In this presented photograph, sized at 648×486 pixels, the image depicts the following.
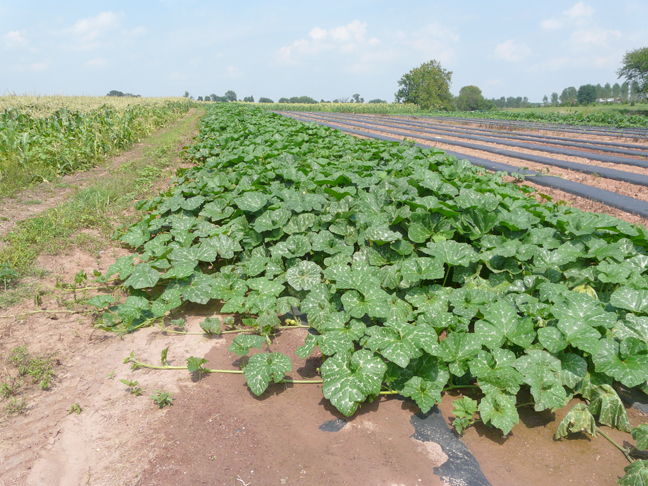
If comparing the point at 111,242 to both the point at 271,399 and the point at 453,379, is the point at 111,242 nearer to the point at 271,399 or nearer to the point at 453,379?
the point at 271,399

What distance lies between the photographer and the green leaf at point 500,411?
6.58 feet

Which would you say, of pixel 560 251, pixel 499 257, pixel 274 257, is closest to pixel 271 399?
pixel 274 257

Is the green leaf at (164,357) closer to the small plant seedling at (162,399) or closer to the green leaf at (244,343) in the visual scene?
the small plant seedling at (162,399)

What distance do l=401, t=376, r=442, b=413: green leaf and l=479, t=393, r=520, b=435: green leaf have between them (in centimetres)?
26

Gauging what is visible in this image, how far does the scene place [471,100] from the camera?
93.6m

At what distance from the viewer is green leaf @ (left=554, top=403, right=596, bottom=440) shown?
6.69 ft

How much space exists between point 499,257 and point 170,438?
2.83m

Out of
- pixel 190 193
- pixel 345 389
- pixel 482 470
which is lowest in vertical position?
pixel 482 470

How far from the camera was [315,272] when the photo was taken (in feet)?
10.7

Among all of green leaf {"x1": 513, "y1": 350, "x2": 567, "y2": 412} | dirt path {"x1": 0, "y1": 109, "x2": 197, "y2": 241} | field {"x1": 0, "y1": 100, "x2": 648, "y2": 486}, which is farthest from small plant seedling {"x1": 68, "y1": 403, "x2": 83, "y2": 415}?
dirt path {"x1": 0, "y1": 109, "x2": 197, "y2": 241}

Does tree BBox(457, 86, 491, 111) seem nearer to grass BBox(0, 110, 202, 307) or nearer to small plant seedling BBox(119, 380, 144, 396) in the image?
grass BBox(0, 110, 202, 307)

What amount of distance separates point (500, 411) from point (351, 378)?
0.86m

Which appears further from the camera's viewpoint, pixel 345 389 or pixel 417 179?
pixel 417 179

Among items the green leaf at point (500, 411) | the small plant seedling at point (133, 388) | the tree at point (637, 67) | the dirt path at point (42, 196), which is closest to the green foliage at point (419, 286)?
the green leaf at point (500, 411)
